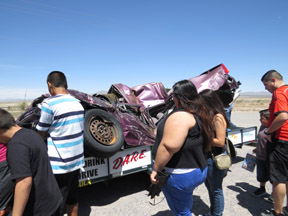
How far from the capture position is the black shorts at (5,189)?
191 cm

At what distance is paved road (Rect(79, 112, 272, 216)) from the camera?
3438 mm

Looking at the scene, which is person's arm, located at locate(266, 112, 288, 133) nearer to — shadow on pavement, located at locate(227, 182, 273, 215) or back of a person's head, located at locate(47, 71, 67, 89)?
shadow on pavement, located at locate(227, 182, 273, 215)

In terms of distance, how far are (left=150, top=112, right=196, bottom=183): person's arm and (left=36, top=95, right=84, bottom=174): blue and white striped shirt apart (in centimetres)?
104

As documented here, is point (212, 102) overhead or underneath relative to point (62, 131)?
overhead

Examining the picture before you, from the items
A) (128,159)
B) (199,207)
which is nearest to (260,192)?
(199,207)

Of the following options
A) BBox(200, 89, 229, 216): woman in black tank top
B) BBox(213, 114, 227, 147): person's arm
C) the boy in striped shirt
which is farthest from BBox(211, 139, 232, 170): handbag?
the boy in striped shirt

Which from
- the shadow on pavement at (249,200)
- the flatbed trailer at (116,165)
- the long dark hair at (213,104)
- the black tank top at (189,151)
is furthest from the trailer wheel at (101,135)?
the shadow on pavement at (249,200)

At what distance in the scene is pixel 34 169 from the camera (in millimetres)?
1728

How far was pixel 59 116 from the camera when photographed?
7.84 feet

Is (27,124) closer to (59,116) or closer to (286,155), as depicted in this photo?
(59,116)

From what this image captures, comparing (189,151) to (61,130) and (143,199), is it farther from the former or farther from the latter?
(143,199)

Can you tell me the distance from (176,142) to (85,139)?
5.04 ft

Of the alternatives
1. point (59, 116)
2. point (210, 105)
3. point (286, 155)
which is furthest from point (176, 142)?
point (286, 155)

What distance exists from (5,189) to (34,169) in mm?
464
